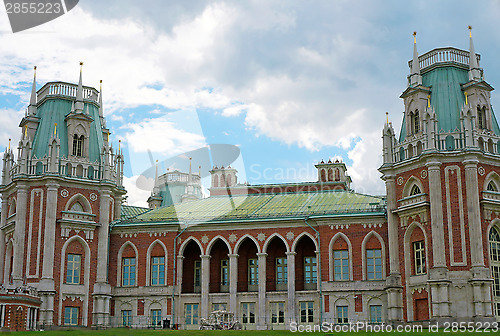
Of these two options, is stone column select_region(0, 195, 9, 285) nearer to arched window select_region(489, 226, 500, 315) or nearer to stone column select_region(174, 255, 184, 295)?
stone column select_region(174, 255, 184, 295)

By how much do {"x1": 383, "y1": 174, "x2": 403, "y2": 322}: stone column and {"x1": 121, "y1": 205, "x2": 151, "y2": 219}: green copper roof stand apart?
25.0m

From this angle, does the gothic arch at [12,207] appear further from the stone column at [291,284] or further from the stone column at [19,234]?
the stone column at [291,284]

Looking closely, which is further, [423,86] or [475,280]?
[423,86]

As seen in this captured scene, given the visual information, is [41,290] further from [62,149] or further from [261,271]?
[261,271]

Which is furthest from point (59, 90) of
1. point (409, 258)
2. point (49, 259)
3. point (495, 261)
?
point (495, 261)

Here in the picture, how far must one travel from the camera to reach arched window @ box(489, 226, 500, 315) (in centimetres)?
4984

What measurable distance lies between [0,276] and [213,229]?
1847 cm

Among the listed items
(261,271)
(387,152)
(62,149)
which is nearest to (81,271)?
(62,149)

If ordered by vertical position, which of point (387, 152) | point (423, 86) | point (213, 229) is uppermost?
point (423, 86)

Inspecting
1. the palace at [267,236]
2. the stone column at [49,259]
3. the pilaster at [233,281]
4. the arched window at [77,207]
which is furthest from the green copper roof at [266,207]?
the stone column at [49,259]

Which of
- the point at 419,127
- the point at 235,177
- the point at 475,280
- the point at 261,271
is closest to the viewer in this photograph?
the point at 475,280

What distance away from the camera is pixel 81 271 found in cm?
5819

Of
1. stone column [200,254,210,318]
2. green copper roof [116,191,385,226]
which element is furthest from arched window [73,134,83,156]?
stone column [200,254,210,318]

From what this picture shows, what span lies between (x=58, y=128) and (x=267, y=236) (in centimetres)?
2000
